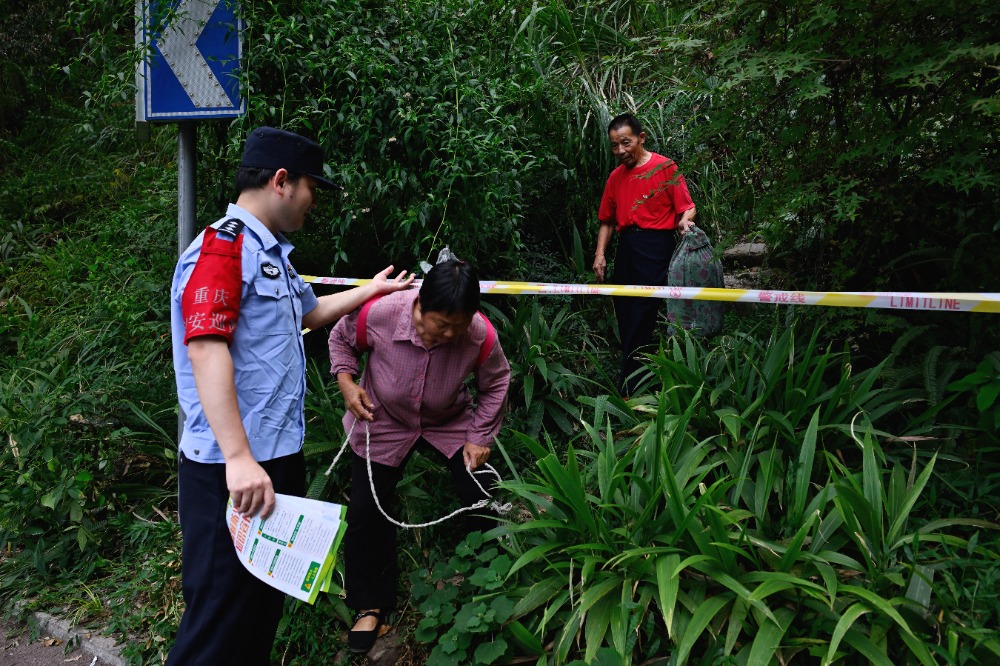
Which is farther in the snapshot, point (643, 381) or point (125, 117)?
point (125, 117)

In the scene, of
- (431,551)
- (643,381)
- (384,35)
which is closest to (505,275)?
(643,381)

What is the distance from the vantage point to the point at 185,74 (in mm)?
3463

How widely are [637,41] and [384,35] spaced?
296 centimetres

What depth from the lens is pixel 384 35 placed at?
14.5 feet

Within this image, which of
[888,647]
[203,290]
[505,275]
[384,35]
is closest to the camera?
[203,290]

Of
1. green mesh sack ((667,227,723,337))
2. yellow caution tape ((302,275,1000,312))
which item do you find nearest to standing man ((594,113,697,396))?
green mesh sack ((667,227,723,337))

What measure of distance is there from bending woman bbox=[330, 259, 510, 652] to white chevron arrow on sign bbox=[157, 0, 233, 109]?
1.20 m

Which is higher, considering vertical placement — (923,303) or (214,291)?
(214,291)

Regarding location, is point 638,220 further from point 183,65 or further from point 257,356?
point 257,356

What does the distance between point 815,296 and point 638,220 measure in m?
1.83

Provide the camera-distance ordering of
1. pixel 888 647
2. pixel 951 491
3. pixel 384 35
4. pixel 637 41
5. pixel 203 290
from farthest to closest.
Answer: pixel 637 41 → pixel 384 35 → pixel 951 491 → pixel 888 647 → pixel 203 290

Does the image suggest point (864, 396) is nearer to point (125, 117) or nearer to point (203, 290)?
point (203, 290)

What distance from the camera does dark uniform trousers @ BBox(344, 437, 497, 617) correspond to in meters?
3.29

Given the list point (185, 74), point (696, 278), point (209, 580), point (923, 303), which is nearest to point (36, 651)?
point (209, 580)
